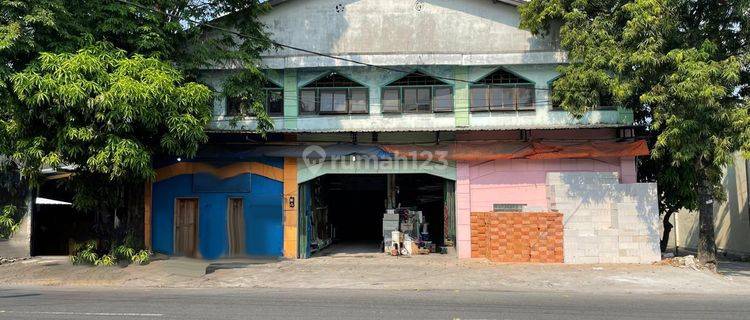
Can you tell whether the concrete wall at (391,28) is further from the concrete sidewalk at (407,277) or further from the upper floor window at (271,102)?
the concrete sidewalk at (407,277)

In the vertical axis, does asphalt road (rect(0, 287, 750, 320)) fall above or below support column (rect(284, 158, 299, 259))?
below

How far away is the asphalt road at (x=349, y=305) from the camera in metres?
8.45

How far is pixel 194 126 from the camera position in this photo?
13.1 m

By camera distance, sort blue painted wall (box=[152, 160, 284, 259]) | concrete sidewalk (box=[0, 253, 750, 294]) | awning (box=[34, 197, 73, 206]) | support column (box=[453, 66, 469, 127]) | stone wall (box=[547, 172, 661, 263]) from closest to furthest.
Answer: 1. concrete sidewalk (box=[0, 253, 750, 294])
2. stone wall (box=[547, 172, 661, 263])
3. support column (box=[453, 66, 469, 127])
4. blue painted wall (box=[152, 160, 284, 259])
5. awning (box=[34, 197, 73, 206])

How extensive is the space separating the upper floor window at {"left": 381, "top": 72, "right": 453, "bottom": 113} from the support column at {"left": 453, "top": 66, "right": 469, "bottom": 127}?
7.3 inches

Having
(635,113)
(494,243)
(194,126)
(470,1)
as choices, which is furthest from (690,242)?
(194,126)

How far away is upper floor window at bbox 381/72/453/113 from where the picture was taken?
1664 centimetres

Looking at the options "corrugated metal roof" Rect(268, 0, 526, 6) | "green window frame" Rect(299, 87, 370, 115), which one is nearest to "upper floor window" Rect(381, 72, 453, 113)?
"green window frame" Rect(299, 87, 370, 115)

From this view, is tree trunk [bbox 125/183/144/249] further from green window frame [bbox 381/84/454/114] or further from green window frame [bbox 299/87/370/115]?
green window frame [bbox 381/84/454/114]

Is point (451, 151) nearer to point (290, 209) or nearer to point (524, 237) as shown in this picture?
point (524, 237)

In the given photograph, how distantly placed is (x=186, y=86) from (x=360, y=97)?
17.9 feet

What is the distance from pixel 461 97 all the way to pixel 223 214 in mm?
7959

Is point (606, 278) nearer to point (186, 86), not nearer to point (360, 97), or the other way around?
point (360, 97)

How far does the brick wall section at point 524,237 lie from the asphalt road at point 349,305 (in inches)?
172
